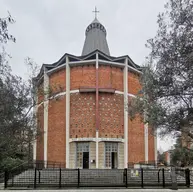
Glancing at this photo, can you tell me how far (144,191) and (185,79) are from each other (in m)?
7.10

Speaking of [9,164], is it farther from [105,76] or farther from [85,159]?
[105,76]

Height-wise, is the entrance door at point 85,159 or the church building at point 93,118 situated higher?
the church building at point 93,118

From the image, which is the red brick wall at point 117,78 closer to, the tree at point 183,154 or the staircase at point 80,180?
the tree at point 183,154

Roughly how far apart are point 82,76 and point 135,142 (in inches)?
389

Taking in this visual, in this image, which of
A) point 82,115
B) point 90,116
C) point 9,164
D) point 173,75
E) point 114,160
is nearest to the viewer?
point 173,75

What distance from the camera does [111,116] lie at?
29.8 meters

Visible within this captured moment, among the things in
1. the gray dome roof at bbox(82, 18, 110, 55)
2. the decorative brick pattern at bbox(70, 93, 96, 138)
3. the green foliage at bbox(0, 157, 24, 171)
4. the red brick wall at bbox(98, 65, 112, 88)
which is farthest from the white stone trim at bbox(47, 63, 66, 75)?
the green foliage at bbox(0, 157, 24, 171)

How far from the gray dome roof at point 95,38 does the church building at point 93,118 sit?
732 cm

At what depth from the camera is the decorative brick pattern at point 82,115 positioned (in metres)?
29.0

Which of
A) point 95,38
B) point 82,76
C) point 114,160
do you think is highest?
point 95,38

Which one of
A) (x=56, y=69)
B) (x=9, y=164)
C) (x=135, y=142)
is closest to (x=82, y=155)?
(x=135, y=142)

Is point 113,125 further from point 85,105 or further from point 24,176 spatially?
point 24,176

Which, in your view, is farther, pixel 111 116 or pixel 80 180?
pixel 111 116

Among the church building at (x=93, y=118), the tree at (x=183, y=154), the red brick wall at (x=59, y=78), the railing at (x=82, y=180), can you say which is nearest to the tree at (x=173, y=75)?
the tree at (x=183, y=154)
